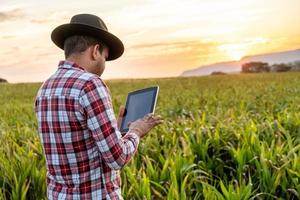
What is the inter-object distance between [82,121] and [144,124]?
49 centimetres

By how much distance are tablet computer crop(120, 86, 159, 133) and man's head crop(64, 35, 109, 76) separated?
56 centimetres

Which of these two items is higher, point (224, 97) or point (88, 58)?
point (88, 58)

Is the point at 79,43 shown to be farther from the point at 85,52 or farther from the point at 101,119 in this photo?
the point at 101,119

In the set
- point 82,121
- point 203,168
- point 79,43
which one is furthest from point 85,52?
point 203,168

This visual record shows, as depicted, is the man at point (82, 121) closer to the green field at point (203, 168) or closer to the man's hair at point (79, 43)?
the man's hair at point (79, 43)

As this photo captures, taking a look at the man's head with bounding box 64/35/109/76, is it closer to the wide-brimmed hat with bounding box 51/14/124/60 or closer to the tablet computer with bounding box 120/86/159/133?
the wide-brimmed hat with bounding box 51/14/124/60

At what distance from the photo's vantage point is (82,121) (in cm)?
306

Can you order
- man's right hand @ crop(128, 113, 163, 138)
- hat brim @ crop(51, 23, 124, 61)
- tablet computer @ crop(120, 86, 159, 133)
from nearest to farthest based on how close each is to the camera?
hat brim @ crop(51, 23, 124, 61) → man's right hand @ crop(128, 113, 163, 138) → tablet computer @ crop(120, 86, 159, 133)

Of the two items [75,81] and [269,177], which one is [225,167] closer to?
[269,177]

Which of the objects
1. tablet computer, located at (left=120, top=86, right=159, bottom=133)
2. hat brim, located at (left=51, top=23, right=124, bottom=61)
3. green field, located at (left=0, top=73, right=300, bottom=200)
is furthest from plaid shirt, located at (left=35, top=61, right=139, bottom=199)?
green field, located at (left=0, top=73, right=300, bottom=200)

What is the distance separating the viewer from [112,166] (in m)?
3.12

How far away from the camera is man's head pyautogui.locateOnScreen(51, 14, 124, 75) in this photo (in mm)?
3111

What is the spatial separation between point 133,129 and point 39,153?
3.73m

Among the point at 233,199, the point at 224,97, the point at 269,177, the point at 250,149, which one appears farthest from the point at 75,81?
the point at 224,97
